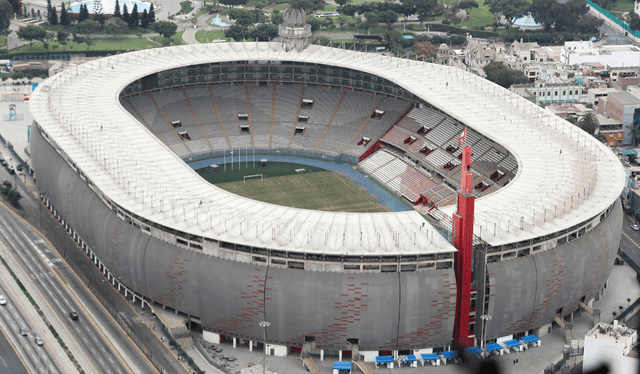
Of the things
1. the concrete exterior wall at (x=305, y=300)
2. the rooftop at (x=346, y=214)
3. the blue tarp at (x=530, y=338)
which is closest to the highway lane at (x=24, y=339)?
the concrete exterior wall at (x=305, y=300)

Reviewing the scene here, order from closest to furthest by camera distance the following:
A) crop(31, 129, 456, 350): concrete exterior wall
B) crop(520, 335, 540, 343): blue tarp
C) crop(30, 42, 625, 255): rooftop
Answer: crop(31, 129, 456, 350): concrete exterior wall → crop(30, 42, 625, 255): rooftop → crop(520, 335, 540, 343): blue tarp

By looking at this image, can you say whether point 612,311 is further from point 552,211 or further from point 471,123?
point 471,123

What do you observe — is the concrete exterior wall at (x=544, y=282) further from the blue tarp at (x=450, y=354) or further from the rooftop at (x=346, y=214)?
the blue tarp at (x=450, y=354)

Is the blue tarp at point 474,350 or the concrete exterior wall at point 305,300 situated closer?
the concrete exterior wall at point 305,300

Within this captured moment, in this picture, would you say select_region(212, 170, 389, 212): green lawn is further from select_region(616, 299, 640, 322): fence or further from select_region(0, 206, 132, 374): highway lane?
select_region(616, 299, 640, 322): fence

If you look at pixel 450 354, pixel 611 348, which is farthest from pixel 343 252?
pixel 611 348

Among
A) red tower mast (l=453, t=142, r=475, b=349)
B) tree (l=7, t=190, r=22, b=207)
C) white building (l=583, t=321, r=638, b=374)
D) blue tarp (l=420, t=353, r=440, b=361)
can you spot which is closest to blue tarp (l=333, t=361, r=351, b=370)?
blue tarp (l=420, t=353, r=440, b=361)

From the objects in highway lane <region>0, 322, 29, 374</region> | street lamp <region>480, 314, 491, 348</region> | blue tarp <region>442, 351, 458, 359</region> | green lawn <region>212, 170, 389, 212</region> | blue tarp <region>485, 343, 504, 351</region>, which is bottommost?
highway lane <region>0, 322, 29, 374</region>
